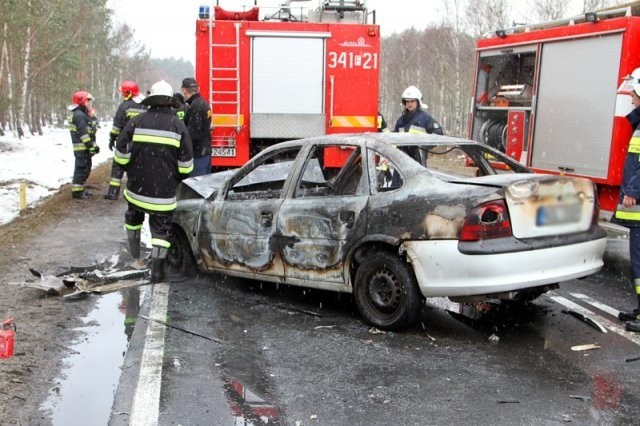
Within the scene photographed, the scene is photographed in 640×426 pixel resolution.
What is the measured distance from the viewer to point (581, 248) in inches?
191

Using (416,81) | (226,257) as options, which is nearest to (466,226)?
(226,257)

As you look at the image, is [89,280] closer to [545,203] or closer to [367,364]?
[367,364]

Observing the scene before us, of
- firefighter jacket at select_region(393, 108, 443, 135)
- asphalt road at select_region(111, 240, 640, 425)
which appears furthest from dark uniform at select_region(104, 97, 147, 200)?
asphalt road at select_region(111, 240, 640, 425)

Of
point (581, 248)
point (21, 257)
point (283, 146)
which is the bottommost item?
point (21, 257)

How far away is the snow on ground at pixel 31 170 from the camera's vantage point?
11.9m

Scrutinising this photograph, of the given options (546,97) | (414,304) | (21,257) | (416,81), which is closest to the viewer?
(414,304)

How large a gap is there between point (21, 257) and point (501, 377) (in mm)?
5360

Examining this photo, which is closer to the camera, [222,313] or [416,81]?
[222,313]

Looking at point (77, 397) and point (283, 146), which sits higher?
point (283, 146)

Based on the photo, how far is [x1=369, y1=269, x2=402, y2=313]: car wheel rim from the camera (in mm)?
4859

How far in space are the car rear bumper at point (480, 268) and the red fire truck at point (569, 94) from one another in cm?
270

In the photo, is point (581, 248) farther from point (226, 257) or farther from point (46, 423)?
point (46, 423)

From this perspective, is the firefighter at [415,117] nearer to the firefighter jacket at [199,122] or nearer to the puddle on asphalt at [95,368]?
the firefighter jacket at [199,122]

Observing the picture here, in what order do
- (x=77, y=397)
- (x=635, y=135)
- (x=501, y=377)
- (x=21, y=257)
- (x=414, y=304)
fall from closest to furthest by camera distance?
(x=77, y=397) → (x=501, y=377) → (x=414, y=304) → (x=635, y=135) → (x=21, y=257)
